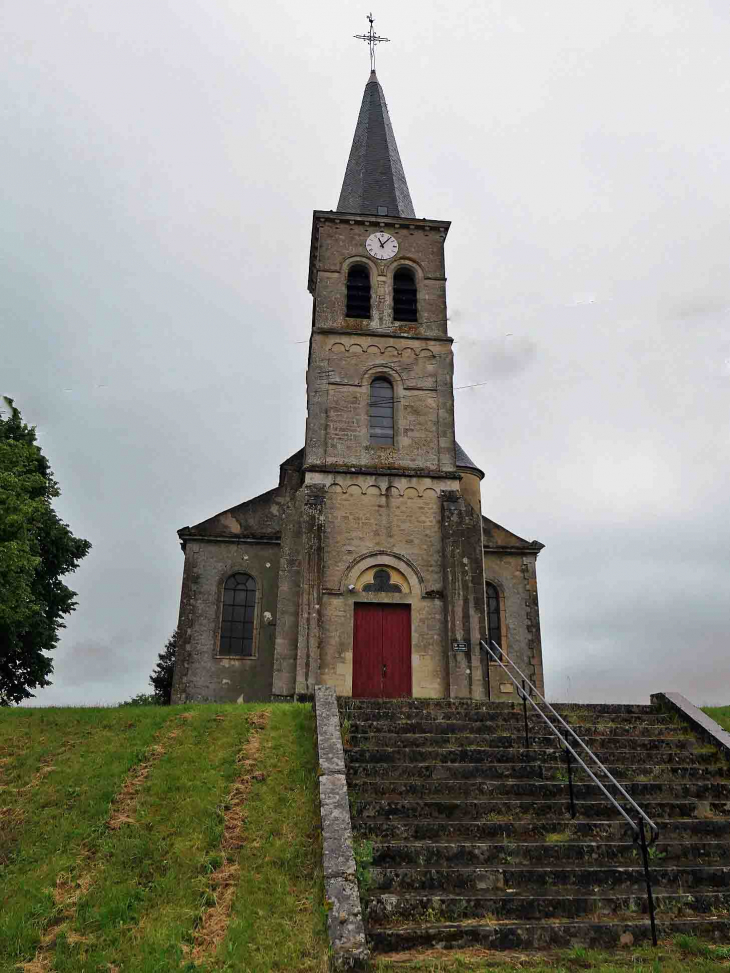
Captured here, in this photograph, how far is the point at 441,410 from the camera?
20547 millimetres

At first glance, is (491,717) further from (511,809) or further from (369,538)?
(369,538)

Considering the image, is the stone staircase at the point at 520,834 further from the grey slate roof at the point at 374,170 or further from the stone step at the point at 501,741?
the grey slate roof at the point at 374,170

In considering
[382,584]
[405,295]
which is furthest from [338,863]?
[405,295]

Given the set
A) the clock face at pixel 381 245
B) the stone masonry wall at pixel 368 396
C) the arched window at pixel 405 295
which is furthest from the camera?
the clock face at pixel 381 245

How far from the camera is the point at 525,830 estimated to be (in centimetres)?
837

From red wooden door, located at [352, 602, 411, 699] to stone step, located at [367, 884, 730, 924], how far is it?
1046cm

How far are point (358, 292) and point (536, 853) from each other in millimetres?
17521

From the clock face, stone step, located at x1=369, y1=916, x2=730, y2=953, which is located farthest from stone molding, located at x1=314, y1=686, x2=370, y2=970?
the clock face

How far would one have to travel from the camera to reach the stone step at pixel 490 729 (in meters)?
11.1

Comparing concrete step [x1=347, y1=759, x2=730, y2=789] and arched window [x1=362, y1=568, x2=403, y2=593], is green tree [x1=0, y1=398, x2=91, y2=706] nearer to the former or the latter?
arched window [x1=362, y1=568, x2=403, y2=593]

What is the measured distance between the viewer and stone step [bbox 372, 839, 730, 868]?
768cm

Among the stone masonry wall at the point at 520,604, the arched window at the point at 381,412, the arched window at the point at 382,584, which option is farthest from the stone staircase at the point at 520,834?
the stone masonry wall at the point at 520,604

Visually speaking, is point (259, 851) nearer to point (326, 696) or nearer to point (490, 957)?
point (490, 957)

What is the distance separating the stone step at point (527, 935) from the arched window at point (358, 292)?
697 inches
